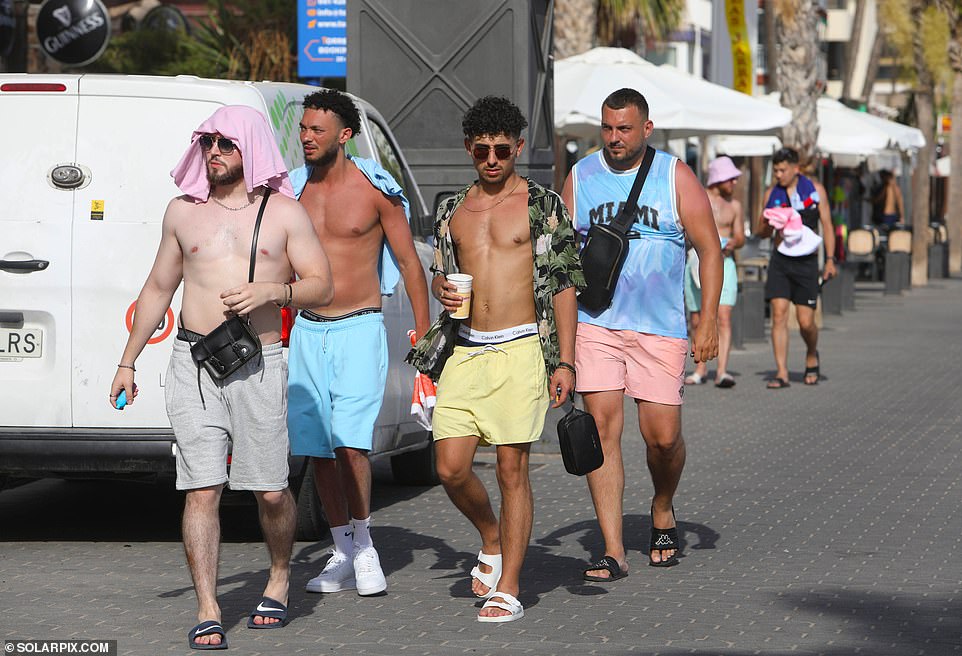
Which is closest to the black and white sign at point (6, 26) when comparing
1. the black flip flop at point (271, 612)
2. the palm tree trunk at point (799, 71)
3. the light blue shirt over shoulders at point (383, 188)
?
the light blue shirt over shoulders at point (383, 188)

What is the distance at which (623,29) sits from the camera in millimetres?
33469

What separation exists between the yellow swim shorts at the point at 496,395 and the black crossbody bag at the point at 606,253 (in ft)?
2.63

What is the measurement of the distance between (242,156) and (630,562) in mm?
2672

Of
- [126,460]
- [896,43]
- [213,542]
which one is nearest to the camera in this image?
[213,542]

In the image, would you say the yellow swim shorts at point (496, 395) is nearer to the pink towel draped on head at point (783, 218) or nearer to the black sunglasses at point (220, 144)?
the black sunglasses at point (220, 144)

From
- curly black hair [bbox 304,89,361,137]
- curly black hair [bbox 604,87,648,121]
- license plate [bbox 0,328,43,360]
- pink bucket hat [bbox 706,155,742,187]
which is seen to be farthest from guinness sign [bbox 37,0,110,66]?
curly black hair [bbox 604,87,648,121]

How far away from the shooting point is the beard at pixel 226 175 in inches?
250

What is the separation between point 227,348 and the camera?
20.4 feet

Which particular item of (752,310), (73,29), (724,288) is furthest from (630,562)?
(752,310)

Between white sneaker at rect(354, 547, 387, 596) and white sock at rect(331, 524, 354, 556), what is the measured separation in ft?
0.28

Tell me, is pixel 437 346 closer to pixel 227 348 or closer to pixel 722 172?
pixel 227 348

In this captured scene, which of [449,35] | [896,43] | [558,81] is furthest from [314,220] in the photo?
[896,43]

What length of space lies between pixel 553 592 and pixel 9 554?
8.30 ft

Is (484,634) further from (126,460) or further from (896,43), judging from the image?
(896,43)
